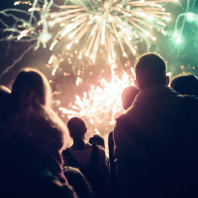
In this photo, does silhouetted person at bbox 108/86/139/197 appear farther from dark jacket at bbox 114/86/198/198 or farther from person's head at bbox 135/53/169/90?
person's head at bbox 135/53/169/90

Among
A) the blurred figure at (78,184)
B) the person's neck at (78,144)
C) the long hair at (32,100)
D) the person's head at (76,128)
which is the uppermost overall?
the long hair at (32,100)

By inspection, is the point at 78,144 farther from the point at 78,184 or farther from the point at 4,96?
the point at 4,96

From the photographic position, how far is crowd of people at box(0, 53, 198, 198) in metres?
1.30

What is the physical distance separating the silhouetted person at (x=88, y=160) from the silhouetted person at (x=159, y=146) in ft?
2.70

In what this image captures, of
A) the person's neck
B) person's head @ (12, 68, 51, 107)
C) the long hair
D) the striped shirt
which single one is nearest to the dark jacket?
the long hair

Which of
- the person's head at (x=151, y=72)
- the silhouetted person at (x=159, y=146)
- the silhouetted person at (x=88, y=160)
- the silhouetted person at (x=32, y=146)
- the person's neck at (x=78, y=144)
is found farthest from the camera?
the person's neck at (x=78, y=144)

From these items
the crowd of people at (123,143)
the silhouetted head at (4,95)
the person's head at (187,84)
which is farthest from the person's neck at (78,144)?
the silhouetted head at (4,95)

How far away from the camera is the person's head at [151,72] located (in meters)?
2.24

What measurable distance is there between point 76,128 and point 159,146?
5.37 feet

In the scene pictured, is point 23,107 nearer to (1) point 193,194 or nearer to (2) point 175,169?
(2) point 175,169

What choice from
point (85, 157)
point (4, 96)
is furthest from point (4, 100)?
point (85, 157)

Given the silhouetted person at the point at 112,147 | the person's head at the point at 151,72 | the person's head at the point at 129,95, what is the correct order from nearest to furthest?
1. the person's head at the point at 151,72
2. the silhouetted person at the point at 112,147
3. the person's head at the point at 129,95

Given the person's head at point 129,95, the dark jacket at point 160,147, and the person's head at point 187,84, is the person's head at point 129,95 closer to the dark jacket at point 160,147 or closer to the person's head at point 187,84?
the person's head at point 187,84

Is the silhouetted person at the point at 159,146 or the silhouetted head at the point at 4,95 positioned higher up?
the silhouetted head at the point at 4,95
